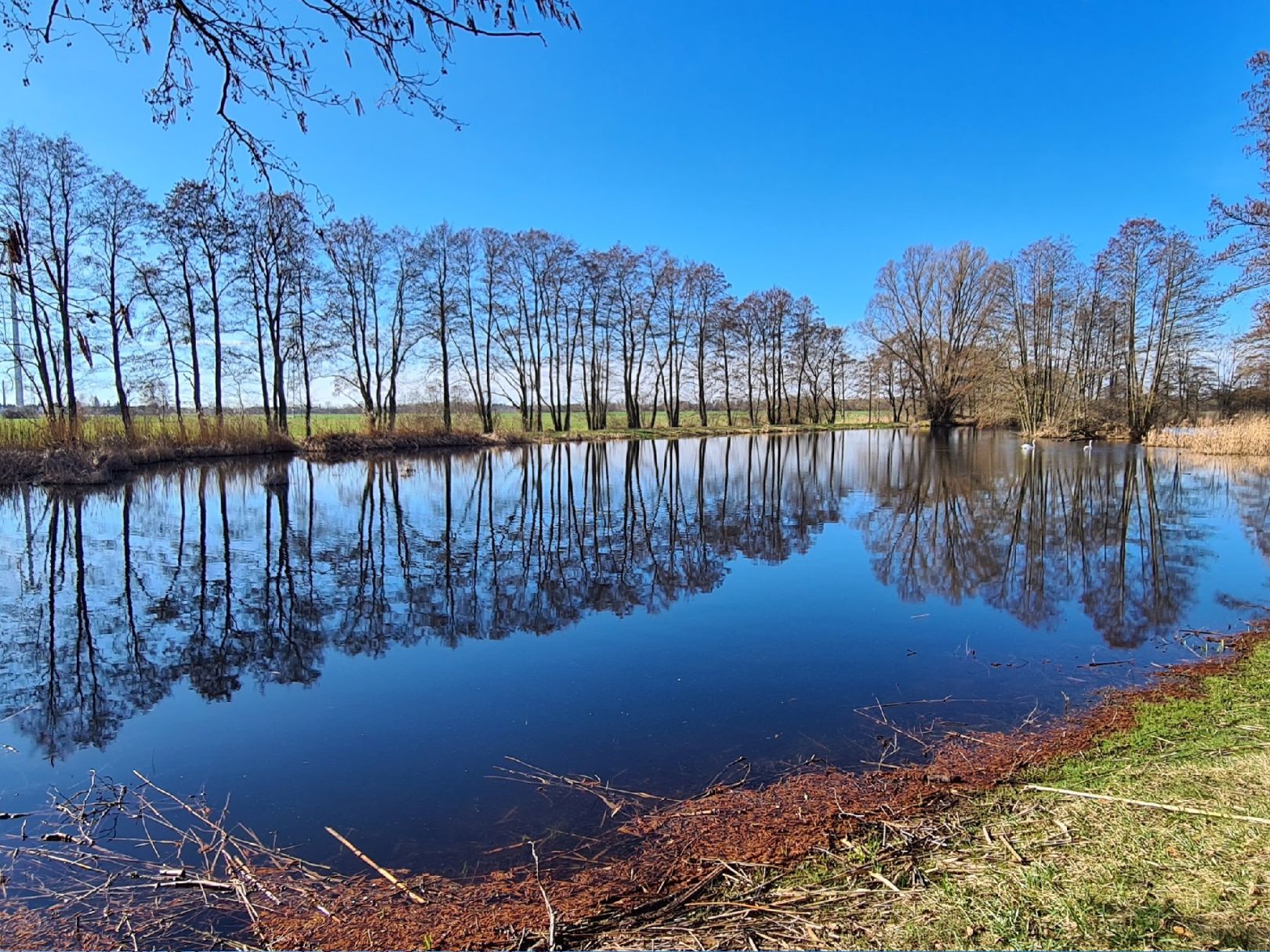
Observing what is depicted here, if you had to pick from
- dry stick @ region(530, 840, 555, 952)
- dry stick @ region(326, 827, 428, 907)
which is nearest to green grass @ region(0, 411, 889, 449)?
dry stick @ region(326, 827, 428, 907)

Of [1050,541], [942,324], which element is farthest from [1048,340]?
[1050,541]

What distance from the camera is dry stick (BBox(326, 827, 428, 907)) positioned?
263cm

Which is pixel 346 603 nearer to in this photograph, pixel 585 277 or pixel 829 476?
pixel 829 476

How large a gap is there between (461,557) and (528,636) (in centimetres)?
359

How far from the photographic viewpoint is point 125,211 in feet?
78.6

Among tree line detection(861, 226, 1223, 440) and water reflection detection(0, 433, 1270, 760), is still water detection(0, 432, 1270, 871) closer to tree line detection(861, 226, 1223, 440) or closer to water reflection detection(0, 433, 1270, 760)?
water reflection detection(0, 433, 1270, 760)

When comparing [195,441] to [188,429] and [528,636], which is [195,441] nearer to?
[188,429]

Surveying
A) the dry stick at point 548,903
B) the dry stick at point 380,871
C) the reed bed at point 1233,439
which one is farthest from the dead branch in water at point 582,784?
the reed bed at point 1233,439

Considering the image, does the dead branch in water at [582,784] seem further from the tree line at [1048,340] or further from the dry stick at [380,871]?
the tree line at [1048,340]

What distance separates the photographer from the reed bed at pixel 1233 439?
2473 cm

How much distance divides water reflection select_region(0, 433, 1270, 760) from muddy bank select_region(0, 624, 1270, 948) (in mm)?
1882

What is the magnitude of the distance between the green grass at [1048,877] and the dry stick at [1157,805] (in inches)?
1.2

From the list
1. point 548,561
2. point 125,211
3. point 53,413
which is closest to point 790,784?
point 548,561

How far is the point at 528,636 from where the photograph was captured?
6.20 m
